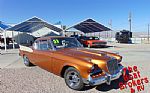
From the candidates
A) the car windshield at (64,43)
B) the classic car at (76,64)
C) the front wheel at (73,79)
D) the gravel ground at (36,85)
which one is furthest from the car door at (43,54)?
the front wheel at (73,79)

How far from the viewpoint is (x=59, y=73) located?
641 centimetres

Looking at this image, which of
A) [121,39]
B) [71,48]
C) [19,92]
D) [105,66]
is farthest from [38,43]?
[121,39]

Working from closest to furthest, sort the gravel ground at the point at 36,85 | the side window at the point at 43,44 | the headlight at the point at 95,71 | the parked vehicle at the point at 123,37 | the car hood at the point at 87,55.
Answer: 1. the headlight at the point at 95,71
2. the car hood at the point at 87,55
3. the gravel ground at the point at 36,85
4. the side window at the point at 43,44
5. the parked vehicle at the point at 123,37

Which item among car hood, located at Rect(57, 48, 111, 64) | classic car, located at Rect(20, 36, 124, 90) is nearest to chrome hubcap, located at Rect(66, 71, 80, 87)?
classic car, located at Rect(20, 36, 124, 90)

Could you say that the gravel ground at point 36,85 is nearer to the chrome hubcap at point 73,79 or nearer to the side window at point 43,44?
the chrome hubcap at point 73,79

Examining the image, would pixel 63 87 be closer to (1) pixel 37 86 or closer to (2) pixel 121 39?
(1) pixel 37 86

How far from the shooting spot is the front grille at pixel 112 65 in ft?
18.6

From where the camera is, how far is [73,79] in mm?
5969

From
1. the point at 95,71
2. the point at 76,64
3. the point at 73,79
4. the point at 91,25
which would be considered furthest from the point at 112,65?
the point at 91,25

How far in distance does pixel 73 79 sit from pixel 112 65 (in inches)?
48.6

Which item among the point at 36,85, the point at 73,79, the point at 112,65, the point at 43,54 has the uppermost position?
the point at 43,54

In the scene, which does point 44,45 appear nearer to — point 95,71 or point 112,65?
point 95,71

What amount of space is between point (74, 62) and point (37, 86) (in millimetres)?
1495

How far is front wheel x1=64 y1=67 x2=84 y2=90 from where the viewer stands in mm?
5736
